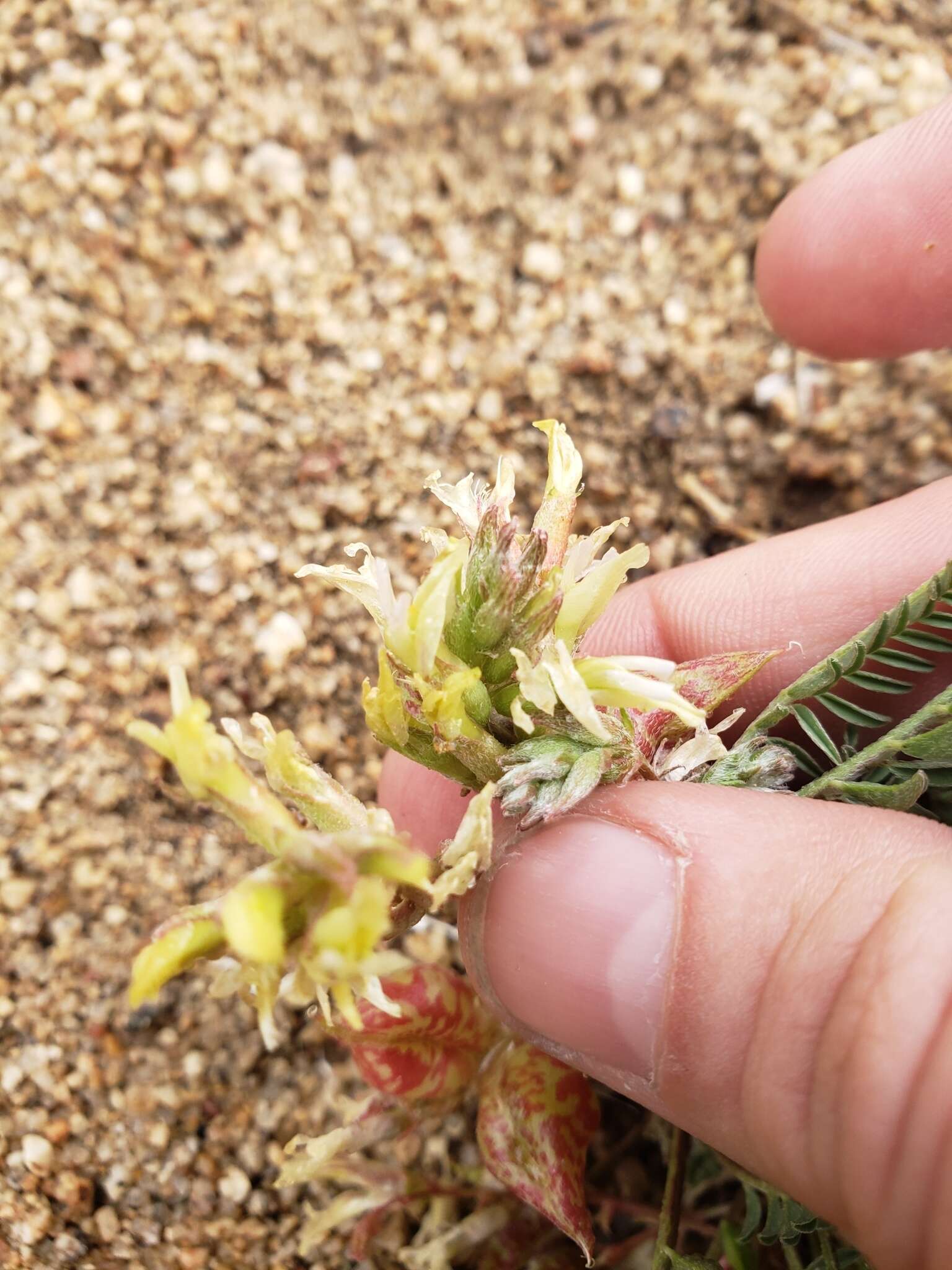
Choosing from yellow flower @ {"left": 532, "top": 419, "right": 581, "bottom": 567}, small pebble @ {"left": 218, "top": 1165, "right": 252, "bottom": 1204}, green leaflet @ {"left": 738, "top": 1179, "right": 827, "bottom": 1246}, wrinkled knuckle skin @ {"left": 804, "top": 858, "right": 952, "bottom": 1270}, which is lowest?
small pebble @ {"left": 218, "top": 1165, "right": 252, "bottom": 1204}

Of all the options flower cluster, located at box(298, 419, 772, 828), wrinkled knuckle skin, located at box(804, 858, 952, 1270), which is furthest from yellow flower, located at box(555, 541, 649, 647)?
wrinkled knuckle skin, located at box(804, 858, 952, 1270)

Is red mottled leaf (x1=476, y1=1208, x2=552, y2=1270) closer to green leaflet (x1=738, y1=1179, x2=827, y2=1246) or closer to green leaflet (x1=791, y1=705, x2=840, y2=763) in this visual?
green leaflet (x1=738, y1=1179, x2=827, y2=1246)

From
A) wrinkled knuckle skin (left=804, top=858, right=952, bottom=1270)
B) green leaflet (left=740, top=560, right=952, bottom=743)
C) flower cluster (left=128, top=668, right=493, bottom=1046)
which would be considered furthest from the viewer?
green leaflet (left=740, top=560, right=952, bottom=743)

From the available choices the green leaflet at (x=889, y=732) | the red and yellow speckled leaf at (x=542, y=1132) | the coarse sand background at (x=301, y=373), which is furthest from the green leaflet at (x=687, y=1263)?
the green leaflet at (x=889, y=732)

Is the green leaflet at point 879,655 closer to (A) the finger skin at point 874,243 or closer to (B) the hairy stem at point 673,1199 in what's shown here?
(B) the hairy stem at point 673,1199

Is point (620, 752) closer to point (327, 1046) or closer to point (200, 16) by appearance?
point (327, 1046)

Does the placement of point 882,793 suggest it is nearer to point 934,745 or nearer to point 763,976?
point 934,745

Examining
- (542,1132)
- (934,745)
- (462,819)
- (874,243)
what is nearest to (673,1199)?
(542,1132)

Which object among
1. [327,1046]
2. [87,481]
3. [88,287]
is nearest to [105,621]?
[87,481]
